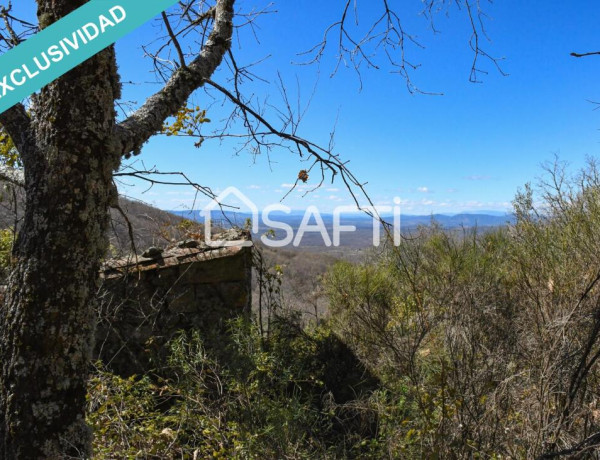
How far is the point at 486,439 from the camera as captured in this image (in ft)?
7.11

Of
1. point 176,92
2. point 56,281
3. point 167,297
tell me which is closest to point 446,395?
point 56,281

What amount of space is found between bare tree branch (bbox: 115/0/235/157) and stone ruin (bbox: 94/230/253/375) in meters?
2.56

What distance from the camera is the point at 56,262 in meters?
1.47

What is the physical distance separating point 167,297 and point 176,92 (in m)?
2.96

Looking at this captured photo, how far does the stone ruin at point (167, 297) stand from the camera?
4.35 meters

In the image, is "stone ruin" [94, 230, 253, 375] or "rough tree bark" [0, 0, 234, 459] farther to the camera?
"stone ruin" [94, 230, 253, 375]

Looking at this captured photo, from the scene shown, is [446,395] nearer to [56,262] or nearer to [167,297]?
[56,262]

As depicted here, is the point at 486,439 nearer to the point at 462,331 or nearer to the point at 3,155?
the point at 462,331

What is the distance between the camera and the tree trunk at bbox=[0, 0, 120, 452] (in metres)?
1.46

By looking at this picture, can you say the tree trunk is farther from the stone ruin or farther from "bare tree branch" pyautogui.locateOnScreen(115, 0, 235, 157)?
the stone ruin

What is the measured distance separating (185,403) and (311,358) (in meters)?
2.68

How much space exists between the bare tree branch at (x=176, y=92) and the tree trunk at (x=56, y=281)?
0.74 feet

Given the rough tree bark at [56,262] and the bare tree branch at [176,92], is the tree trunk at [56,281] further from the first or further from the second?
the bare tree branch at [176,92]

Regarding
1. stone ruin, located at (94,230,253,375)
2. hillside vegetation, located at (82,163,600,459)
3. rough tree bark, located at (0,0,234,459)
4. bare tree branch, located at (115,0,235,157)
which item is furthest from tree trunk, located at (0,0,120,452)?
stone ruin, located at (94,230,253,375)
